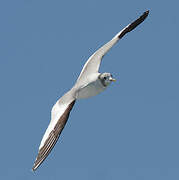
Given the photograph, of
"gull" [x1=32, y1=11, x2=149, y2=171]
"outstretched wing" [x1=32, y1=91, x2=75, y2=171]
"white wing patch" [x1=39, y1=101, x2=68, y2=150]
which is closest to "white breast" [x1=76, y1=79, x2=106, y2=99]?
"gull" [x1=32, y1=11, x2=149, y2=171]

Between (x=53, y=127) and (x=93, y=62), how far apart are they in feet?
25.2

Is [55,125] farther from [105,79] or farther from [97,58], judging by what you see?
[97,58]

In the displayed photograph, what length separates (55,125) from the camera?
47.1 meters

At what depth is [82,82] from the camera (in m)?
49.3

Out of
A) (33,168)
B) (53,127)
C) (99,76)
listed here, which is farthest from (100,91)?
(33,168)

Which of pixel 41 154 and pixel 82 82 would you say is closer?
pixel 41 154

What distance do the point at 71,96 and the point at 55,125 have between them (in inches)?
118

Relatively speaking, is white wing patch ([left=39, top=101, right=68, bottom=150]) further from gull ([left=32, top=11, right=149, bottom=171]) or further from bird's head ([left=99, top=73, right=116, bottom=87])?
bird's head ([left=99, top=73, right=116, bottom=87])

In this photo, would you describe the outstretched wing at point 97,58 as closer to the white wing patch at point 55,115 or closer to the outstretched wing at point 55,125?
the outstretched wing at point 55,125

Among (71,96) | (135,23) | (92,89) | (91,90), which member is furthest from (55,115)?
(135,23)

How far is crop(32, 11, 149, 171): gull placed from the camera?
4572 cm

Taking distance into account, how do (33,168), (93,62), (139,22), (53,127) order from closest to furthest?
(33,168) → (53,127) → (93,62) → (139,22)

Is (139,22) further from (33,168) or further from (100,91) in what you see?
(33,168)

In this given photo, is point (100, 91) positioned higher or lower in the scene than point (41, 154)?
higher
